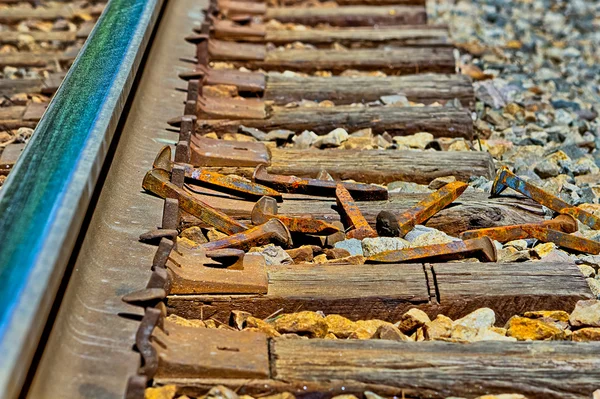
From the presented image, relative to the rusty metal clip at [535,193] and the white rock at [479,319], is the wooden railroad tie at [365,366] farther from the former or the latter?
the rusty metal clip at [535,193]

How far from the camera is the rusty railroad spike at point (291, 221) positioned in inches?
130

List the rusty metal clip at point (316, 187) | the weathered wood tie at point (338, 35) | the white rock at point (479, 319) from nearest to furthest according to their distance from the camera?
the white rock at point (479, 319)
the rusty metal clip at point (316, 187)
the weathered wood tie at point (338, 35)

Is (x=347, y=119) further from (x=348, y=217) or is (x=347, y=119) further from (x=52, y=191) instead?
(x=52, y=191)

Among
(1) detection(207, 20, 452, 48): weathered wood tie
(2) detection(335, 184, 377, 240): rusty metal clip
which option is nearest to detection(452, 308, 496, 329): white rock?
(2) detection(335, 184, 377, 240): rusty metal clip

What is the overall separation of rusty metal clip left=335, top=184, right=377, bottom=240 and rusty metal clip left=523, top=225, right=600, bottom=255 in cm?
55

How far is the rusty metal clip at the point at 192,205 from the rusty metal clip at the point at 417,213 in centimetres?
48

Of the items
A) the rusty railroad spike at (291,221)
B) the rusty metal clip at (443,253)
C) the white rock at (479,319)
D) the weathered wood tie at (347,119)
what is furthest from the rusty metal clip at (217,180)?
the white rock at (479,319)

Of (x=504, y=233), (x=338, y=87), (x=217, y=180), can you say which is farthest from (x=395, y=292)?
(x=338, y=87)

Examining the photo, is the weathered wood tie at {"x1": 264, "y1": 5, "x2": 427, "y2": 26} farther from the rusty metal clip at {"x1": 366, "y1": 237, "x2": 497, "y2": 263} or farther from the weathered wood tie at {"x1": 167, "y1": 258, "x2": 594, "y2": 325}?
the weathered wood tie at {"x1": 167, "y1": 258, "x2": 594, "y2": 325}

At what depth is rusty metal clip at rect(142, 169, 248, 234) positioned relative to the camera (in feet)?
10.7

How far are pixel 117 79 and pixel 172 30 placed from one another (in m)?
1.79

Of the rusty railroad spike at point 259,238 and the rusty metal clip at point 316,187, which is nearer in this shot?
the rusty railroad spike at point 259,238

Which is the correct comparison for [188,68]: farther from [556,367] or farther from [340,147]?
[556,367]

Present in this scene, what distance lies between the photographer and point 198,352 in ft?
8.13
